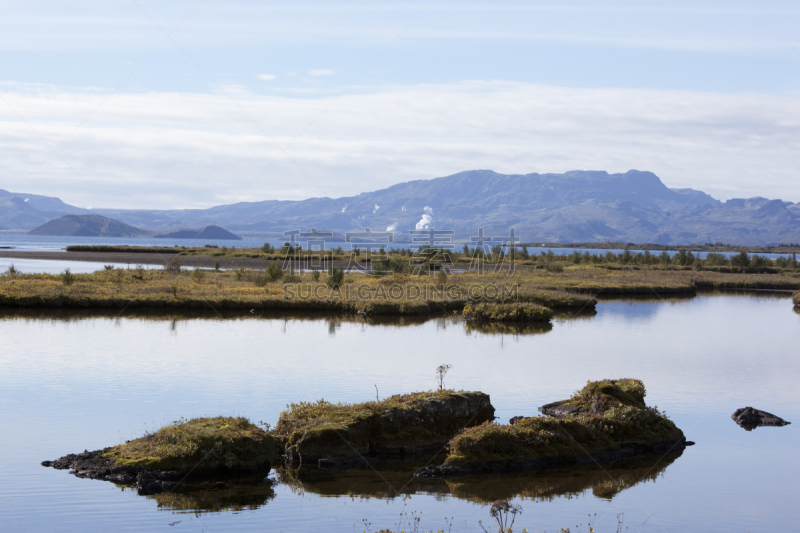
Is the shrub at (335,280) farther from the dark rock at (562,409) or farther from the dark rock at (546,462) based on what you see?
the dark rock at (546,462)

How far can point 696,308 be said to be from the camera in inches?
1625

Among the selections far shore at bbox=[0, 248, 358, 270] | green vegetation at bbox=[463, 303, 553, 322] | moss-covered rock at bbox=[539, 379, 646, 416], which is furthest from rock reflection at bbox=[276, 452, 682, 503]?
far shore at bbox=[0, 248, 358, 270]

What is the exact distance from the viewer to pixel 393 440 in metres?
12.8

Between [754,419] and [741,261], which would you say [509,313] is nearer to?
[754,419]

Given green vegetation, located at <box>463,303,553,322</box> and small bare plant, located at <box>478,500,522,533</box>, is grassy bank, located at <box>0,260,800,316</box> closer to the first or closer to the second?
green vegetation, located at <box>463,303,553,322</box>

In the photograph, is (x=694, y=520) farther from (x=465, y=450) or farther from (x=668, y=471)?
(x=465, y=450)

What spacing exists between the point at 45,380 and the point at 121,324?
10.6 meters

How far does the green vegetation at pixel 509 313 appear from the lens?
32.4 meters

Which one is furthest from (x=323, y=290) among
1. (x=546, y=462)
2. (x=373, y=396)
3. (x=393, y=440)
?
(x=546, y=462)

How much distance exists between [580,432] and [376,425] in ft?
12.8

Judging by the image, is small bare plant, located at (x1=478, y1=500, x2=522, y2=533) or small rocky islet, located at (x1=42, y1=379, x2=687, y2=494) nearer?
small bare plant, located at (x1=478, y1=500, x2=522, y2=533)

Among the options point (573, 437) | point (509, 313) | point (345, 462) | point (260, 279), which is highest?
point (260, 279)

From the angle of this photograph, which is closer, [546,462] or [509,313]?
[546,462]

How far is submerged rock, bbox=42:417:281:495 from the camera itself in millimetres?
10961
